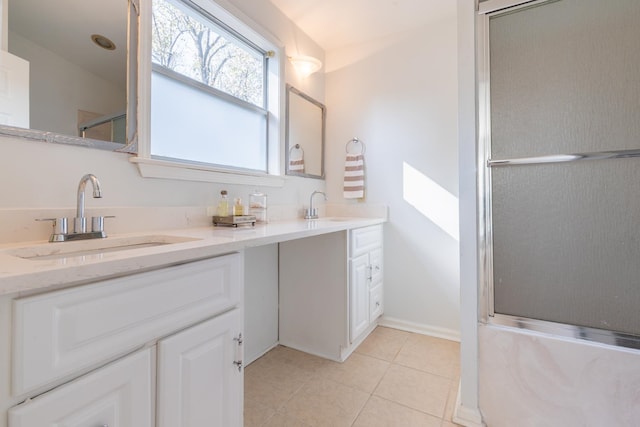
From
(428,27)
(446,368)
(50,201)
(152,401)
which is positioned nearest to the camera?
(152,401)

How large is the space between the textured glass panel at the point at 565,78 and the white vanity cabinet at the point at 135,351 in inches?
50.6

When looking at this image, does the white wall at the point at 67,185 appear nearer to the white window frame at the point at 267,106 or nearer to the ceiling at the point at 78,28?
the white window frame at the point at 267,106

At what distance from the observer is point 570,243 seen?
118 cm

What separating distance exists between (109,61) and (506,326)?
2024 millimetres

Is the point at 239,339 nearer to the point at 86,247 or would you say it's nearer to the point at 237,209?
the point at 86,247

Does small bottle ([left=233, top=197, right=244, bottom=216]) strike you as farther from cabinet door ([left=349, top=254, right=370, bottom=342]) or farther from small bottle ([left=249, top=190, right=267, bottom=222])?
cabinet door ([left=349, top=254, right=370, bottom=342])

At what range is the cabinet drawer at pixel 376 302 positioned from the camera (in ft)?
7.20

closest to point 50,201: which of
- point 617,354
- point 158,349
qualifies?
point 158,349

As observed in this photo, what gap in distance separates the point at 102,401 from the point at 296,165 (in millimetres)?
1913

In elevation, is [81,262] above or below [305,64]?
below

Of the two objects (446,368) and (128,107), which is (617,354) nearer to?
(446,368)

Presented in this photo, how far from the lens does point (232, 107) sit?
1916 mm

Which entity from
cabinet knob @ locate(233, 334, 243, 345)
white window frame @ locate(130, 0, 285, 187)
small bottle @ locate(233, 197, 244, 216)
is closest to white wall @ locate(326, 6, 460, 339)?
white window frame @ locate(130, 0, 285, 187)

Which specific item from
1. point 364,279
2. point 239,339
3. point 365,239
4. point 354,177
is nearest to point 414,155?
point 354,177
